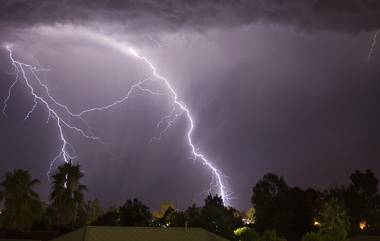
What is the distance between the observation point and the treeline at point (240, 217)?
44.2 meters

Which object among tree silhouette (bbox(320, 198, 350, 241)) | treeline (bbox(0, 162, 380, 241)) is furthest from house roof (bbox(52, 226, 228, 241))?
tree silhouette (bbox(320, 198, 350, 241))

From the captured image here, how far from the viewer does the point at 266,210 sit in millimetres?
66188

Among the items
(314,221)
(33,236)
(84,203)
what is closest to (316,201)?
(314,221)

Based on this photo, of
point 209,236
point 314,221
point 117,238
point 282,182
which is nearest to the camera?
point 117,238

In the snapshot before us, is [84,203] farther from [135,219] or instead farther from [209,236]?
[209,236]

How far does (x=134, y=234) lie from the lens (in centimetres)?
3419

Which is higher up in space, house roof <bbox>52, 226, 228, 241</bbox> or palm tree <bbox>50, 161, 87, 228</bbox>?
palm tree <bbox>50, 161, 87, 228</bbox>

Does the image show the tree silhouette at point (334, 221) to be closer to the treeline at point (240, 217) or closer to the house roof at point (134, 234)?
the treeline at point (240, 217)

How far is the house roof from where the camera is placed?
33.0 metres

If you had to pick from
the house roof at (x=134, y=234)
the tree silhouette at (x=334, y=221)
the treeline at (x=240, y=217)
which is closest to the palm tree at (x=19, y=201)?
the treeline at (x=240, y=217)

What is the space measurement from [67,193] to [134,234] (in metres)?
15.5

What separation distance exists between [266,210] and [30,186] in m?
31.2

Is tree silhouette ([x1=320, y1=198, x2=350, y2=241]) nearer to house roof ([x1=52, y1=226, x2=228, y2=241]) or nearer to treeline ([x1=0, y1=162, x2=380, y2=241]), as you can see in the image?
treeline ([x1=0, y1=162, x2=380, y2=241])

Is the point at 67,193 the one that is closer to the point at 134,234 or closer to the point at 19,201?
the point at 19,201
